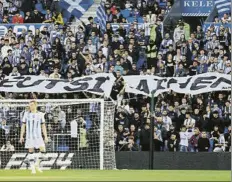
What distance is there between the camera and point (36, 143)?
2611cm

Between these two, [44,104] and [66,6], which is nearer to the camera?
[44,104]

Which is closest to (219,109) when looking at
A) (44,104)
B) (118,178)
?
(44,104)

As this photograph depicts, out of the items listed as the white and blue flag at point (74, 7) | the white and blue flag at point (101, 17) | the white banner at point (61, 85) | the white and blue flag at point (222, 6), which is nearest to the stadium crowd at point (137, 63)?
the white and blue flag at point (101, 17)

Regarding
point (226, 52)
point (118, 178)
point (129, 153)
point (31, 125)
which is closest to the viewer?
point (118, 178)

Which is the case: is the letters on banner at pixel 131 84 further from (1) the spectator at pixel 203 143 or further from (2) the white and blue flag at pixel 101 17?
(2) the white and blue flag at pixel 101 17

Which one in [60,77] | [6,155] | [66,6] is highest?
[66,6]

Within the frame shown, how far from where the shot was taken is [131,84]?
98.8ft

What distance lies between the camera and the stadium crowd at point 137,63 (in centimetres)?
2884

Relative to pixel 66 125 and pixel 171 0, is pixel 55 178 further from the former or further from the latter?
pixel 171 0

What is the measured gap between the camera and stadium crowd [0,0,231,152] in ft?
94.6

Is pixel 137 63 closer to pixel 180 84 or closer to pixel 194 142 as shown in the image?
pixel 180 84

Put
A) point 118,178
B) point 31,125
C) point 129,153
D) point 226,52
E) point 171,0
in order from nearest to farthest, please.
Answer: point 118,178 < point 31,125 < point 129,153 < point 226,52 < point 171,0

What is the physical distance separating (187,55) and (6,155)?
270 inches

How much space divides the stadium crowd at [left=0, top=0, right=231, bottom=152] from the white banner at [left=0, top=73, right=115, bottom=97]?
0.38m
